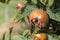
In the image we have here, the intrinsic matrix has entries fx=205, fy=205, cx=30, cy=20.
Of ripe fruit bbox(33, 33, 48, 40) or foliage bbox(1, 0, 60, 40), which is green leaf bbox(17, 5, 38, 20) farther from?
ripe fruit bbox(33, 33, 48, 40)

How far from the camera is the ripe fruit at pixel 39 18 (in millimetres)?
1173

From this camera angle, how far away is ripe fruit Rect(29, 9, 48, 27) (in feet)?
3.85

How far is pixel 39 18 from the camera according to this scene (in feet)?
3.87

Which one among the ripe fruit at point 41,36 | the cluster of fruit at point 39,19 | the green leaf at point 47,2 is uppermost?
the green leaf at point 47,2

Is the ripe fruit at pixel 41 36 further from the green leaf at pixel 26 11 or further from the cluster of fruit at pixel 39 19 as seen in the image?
the green leaf at pixel 26 11

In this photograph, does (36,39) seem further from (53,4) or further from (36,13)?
(53,4)

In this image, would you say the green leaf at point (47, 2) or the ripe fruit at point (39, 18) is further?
the green leaf at point (47, 2)

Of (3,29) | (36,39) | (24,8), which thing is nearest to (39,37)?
(36,39)

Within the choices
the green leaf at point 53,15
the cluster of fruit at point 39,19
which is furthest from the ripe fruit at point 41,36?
the green leaf at point 53,15

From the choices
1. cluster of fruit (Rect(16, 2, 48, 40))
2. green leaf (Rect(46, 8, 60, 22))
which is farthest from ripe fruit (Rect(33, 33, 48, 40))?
green leaf (Rect(46, 8, 60, 22))

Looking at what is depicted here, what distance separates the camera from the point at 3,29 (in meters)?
3.00

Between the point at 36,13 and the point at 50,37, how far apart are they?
0.60 ft

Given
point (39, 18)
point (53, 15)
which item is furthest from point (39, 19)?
point (53, 15)

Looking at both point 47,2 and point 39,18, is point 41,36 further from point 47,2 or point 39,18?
point 47,2
